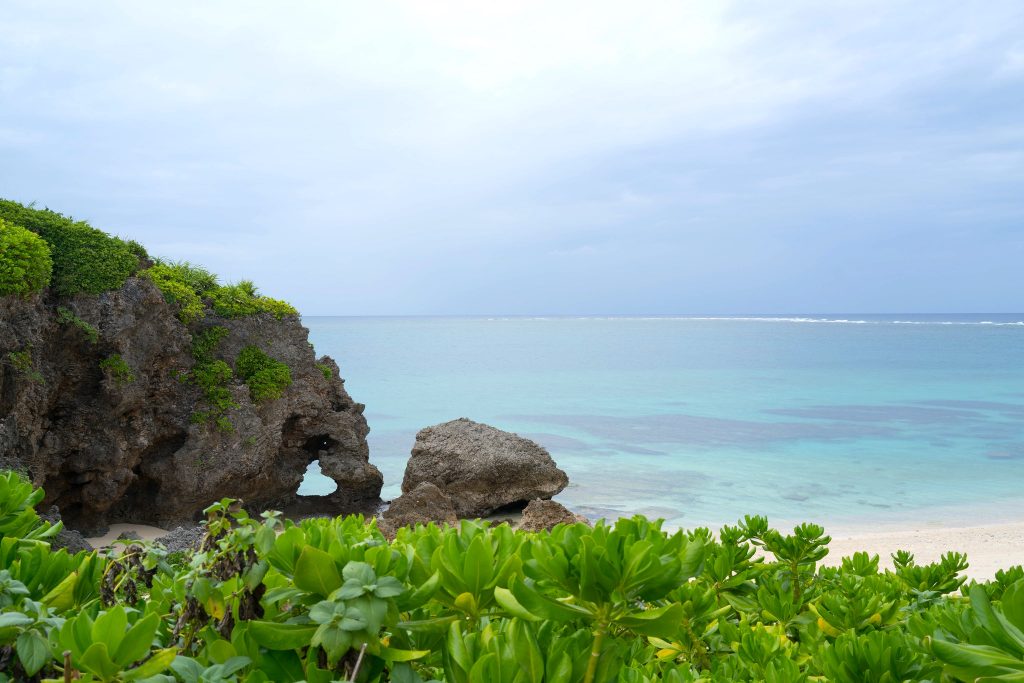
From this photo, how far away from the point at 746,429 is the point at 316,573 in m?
26.6

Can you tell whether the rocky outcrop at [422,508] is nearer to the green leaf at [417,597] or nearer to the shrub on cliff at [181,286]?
the shrub on cliff at [181,286]

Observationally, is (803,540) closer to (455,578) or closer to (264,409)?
(455,578)

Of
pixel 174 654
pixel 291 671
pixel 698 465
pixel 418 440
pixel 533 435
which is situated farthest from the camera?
pixel 533 435

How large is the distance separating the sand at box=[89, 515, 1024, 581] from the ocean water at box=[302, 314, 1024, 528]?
47.9 inches

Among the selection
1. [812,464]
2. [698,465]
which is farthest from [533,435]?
[812,464]

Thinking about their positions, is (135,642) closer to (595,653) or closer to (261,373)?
(595,653)

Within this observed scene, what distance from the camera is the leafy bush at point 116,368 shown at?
9820 mm

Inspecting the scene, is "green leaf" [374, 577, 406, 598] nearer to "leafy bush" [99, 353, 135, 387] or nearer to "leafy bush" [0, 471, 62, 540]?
"leafy bush" [0, 471, 62, 540]

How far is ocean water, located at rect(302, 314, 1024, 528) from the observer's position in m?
16.3

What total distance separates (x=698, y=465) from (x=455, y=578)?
19.4 m

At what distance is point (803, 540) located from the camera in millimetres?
2775

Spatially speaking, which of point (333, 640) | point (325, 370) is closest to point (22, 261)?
point (325, 370)

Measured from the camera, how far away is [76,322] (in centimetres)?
931

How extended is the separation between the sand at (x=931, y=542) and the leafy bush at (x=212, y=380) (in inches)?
73.4
